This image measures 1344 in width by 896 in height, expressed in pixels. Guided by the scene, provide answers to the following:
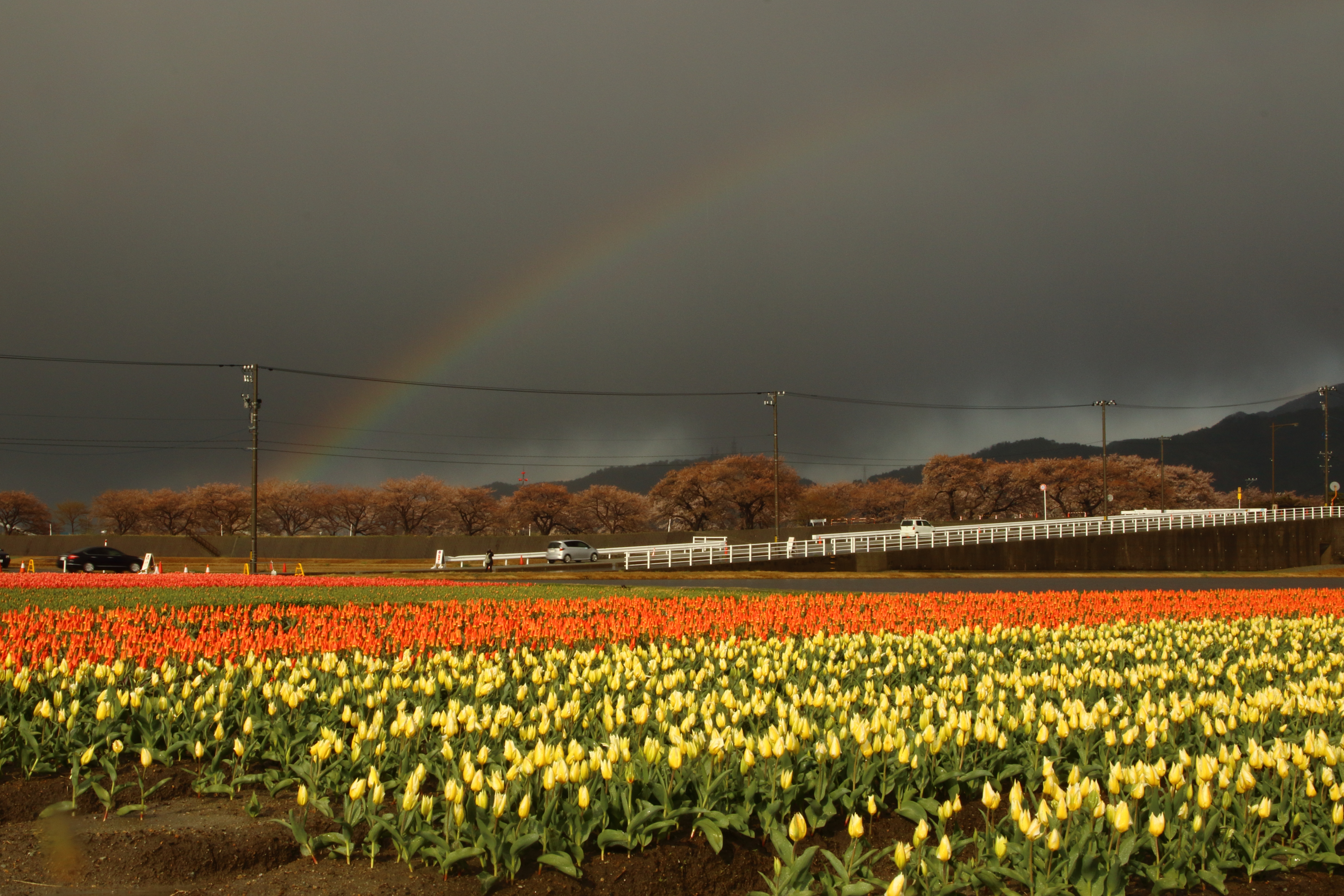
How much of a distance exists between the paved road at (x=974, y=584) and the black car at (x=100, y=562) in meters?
25.3

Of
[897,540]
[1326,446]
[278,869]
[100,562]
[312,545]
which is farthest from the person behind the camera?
[1326,446]

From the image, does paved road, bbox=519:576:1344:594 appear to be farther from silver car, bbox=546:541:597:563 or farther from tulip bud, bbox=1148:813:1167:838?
tulip bud, bbox=1148:813:1167:838

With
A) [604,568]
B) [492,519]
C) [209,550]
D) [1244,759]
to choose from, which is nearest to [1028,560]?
[604,568]

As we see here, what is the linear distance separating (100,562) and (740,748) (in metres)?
49.4

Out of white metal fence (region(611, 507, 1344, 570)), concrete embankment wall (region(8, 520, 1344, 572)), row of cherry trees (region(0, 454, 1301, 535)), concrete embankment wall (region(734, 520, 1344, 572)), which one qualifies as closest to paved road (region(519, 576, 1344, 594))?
white metal fence (region(611, 507, 1344, 570))

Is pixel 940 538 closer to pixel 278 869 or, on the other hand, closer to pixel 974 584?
pixel 974 584

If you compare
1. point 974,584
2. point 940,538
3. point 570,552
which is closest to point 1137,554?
point 940,538

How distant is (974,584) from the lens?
120ft

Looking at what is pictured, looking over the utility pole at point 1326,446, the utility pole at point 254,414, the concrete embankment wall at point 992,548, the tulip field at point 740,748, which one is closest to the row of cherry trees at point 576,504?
the utility pole at point 1326,446

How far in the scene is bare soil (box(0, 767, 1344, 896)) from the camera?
4.76 m

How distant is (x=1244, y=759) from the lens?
20.1ft

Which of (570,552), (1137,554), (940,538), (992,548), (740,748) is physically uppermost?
(740,748)

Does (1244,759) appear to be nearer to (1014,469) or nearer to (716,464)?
(716,464)

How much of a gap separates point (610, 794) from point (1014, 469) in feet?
430
